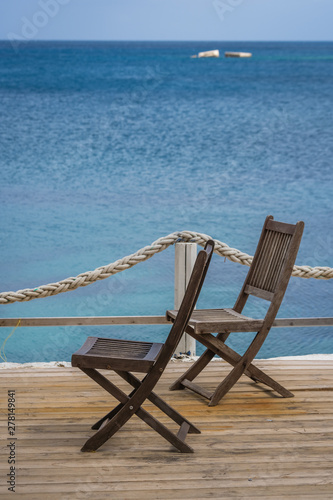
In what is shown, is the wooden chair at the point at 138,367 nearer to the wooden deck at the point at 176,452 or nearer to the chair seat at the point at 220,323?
the wooden deck at the point at 176,452

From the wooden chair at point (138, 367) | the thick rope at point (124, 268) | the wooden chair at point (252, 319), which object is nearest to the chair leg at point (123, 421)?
the wooden chair at point (138, 367)

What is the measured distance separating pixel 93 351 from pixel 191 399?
89cm

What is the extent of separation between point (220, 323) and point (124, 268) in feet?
3.71

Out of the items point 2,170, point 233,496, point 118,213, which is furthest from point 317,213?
point 233,496

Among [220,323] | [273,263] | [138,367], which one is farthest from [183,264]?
[138,367]

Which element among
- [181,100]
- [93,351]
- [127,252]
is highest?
[181,100]

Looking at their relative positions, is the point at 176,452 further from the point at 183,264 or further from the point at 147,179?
the point at 147,179

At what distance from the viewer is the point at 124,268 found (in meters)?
4.45

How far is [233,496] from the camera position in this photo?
2.59 meters

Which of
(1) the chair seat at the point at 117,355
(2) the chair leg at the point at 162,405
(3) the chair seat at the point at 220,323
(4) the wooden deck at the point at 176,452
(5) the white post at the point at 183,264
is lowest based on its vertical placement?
(4) the wooden deck at the point at 176,452

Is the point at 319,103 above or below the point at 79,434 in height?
above

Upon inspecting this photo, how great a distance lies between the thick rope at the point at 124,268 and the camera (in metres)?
4.33

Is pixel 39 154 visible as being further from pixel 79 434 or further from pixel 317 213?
pixel 79 434

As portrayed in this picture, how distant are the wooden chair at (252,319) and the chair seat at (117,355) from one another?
41 cm
